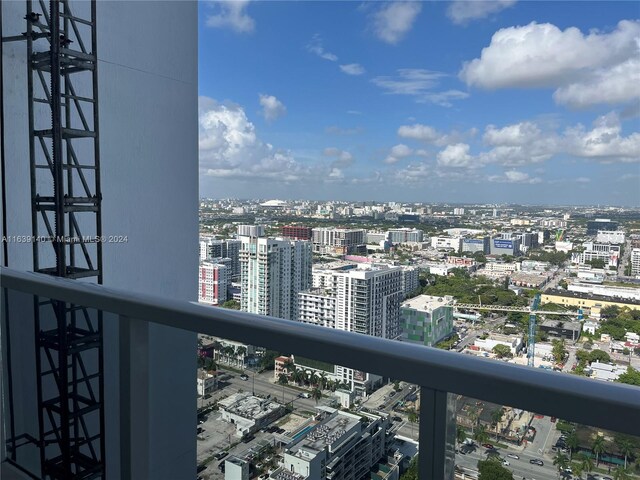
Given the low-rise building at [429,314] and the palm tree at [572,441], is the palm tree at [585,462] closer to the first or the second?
the palm tree at [572,441]

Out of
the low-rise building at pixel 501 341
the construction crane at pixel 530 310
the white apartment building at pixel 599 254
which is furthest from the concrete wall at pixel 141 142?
the white apartment building at pixel 599 254

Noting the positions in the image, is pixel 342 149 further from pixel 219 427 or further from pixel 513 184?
pixel 219 427

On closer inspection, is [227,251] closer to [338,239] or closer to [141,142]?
[338,239]

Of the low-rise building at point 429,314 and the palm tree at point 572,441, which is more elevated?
the palm tree at point 572,441

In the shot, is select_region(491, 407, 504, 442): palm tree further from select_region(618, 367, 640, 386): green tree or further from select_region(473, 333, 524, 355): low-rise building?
select_region(473, 333, 524, 355): low-rise building

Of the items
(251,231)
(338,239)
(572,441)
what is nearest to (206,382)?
(572,441)
